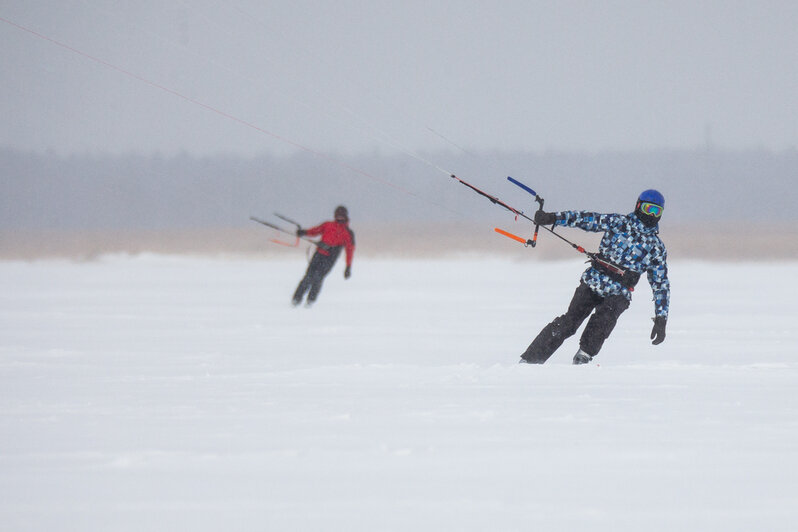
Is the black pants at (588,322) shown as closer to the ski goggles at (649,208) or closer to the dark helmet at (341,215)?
the ski goggles at (649,208)

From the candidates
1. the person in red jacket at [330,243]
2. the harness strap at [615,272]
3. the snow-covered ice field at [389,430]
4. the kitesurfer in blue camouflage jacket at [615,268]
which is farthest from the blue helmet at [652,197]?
the person in red jacket at [330,243]

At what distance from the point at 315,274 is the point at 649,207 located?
22.0 ft

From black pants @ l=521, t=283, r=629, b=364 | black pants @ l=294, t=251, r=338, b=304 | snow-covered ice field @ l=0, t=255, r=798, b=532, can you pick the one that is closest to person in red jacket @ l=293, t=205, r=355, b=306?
black pants @ l=294, t=251, r=338, b=304

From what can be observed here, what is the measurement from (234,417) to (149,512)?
1.60 meters

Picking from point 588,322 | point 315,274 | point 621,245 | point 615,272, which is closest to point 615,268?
point 615,272

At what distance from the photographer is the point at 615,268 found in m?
6.67

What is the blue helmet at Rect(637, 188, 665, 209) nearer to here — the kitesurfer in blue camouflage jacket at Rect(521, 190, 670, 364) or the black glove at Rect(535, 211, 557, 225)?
the kitesurfer in blue camouflage jacket at Rect(521, 190, 670, 364)

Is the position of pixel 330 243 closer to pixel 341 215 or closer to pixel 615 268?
pixel 341 215

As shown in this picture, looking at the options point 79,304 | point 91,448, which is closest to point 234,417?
point 91,448

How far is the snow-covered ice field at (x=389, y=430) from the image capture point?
3.37m

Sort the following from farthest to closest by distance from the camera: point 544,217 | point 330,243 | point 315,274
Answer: point 315,274 → point 330,243 → point 544,217

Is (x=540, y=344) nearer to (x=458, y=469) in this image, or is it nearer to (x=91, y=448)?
(x=458, y=469)

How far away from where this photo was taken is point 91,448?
4.18m

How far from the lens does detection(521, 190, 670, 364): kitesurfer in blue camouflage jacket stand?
22.0ft
